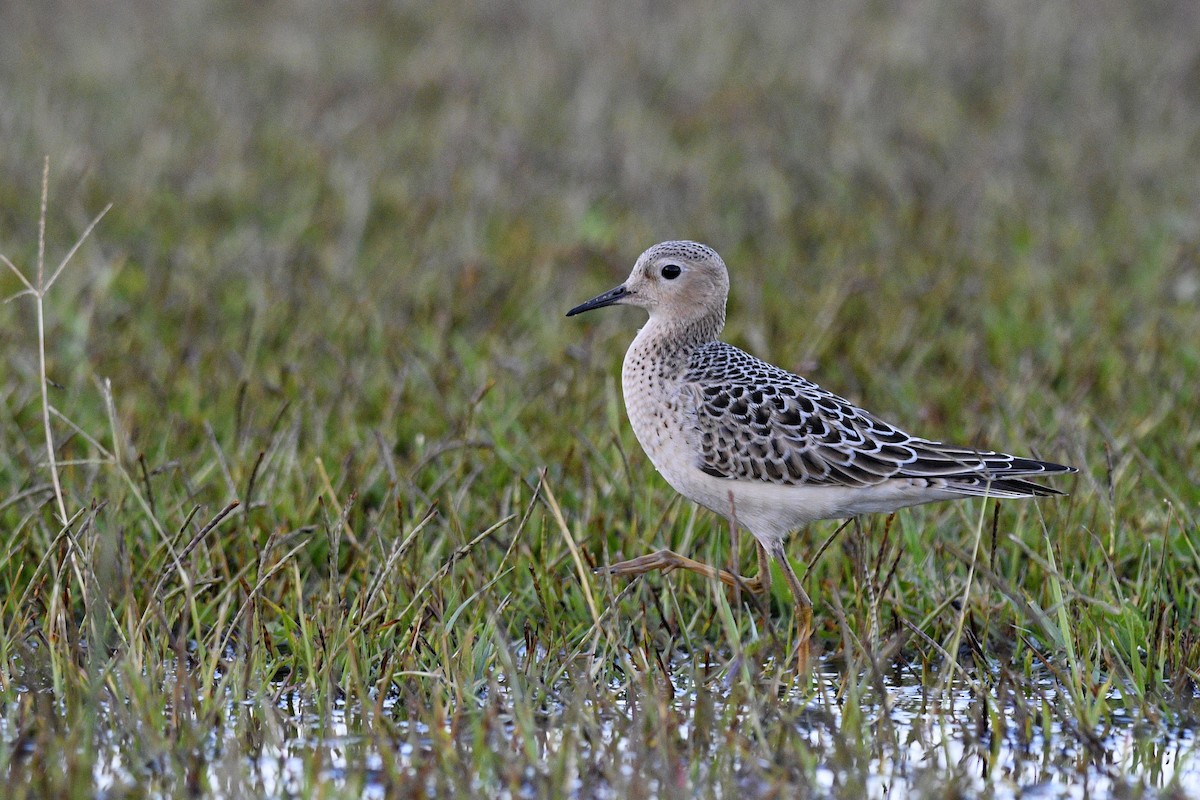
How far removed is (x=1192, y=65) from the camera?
1291 cm

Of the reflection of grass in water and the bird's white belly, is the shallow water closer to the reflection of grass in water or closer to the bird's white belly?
the reflection of grass in water

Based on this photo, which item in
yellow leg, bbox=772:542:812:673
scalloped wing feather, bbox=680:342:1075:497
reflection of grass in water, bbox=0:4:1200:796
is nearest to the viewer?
reflection of grass in water, bbox=0:4:1200:796

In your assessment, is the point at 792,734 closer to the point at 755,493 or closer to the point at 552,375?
the point at 755,493

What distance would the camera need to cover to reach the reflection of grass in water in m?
4.04

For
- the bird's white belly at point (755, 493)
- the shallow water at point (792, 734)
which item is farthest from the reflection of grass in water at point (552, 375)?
the bird's white belly at point (755, 493)

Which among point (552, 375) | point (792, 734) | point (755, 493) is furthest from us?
point (552, 375)

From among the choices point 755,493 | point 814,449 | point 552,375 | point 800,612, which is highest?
point 814,449

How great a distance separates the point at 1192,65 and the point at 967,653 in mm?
9361

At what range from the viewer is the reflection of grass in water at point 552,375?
4043 millimetres

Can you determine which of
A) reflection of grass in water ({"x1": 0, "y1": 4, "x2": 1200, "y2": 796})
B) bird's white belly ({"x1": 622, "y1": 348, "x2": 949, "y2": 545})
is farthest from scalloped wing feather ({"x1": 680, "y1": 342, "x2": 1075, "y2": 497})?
reflection of grass in water ({"x1": 0, "y1": 4, "x2": 1200, "y2": 796})

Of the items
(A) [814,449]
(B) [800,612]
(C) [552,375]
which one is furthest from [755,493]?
(C) [552,375]

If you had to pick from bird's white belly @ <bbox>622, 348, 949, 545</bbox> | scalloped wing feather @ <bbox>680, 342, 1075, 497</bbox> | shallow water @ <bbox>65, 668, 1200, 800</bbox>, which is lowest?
shallow water @ <bbox>65, 668, 1200, 800</bbox>

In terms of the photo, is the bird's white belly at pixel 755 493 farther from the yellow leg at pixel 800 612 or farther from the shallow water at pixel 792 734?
the shallow water at pixel 792 734

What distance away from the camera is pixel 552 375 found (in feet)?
23.0
